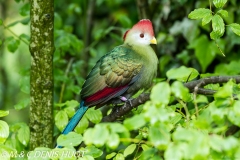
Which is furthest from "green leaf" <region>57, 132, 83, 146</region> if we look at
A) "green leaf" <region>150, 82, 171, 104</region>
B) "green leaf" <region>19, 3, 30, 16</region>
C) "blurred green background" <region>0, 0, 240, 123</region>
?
"green leaf" <region>19, 3, 30, 16</region>

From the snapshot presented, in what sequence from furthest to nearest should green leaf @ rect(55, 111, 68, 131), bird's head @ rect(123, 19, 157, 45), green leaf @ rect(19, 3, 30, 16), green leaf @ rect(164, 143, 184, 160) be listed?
green leaf @ rect(19, 3, 30, 16), bird's head @ rect(123, 19, 157, 45), green leaf @ rect(55, 111, 68, 131), green leaf @ rect(164, 143, 184, 160)

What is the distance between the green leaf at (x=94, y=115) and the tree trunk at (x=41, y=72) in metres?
0.26

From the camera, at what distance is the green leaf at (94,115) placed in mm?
2404

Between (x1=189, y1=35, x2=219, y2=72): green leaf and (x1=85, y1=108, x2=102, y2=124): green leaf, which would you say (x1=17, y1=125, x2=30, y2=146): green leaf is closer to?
(x1=85, y1=108, x2=102, y2=124): green leaf

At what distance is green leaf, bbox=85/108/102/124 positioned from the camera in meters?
2.40

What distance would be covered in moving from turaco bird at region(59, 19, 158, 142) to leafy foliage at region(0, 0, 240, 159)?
0.21 feet

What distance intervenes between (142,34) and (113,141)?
1.53 m

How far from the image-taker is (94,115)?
2.44 meters

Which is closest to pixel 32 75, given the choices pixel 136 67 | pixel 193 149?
pixel 136 67

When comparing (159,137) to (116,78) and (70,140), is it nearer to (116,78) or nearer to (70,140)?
(70,140)

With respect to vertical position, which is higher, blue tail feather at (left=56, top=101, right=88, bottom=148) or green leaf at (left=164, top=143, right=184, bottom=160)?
green leaf at (left=164, top=143, right=184, bottom=160)

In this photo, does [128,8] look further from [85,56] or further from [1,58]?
[1,58]

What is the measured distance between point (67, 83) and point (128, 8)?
7.02 feet

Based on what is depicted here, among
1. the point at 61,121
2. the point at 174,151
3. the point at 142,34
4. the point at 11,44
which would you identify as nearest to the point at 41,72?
the point at 61,121
